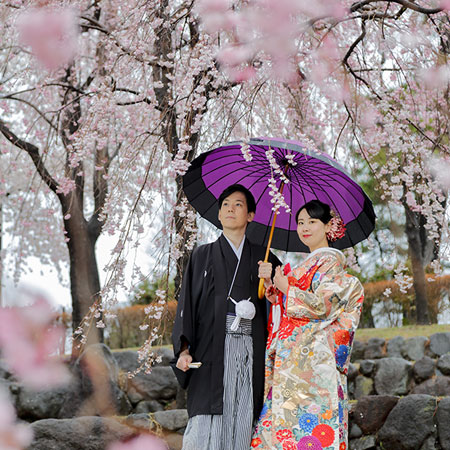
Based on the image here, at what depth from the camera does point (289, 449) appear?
284cm

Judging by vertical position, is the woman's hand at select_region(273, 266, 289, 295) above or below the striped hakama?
above

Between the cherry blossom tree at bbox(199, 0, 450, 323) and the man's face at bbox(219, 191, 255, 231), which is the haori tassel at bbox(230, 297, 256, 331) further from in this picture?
the cherry blossom tree at bbox(199, 0, 450, 323)

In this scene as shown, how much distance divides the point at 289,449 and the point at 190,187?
1.58m

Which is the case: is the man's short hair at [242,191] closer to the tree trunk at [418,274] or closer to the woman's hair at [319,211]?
the woman's hair at [319,211]

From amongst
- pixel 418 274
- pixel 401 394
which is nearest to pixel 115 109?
pixel 401 394

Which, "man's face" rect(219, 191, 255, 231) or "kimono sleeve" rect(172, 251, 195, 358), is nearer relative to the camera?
"kimono sleeve" rect(172, 251, 195, 358)

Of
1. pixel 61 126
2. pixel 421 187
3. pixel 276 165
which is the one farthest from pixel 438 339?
pixel 276 165

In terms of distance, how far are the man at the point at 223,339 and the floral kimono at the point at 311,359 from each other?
0.32ft

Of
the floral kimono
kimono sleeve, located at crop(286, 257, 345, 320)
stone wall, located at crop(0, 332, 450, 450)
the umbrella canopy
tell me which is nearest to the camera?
the floral kimono

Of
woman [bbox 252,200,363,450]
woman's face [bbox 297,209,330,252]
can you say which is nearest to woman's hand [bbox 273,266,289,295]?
woman [bbox 252,200,363,450]

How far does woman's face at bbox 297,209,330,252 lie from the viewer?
10.6ft

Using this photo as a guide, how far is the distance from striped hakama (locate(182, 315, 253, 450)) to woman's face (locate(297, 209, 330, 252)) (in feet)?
2.03

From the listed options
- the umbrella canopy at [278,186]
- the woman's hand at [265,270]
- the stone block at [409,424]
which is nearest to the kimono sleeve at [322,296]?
the woman's hand at [265,270]

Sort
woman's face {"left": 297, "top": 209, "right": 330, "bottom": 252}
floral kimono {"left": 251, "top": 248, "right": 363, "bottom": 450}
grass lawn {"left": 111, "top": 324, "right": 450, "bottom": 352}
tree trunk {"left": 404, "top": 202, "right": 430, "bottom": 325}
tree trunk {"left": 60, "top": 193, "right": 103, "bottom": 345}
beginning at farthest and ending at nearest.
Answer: tree trunk {"left": 404, "top": 202, "right": 430, "bottom": 325}
grass lawn {"left": 111, "top": 324, "right": 450, "bottom": 352}
tree trunk {"left": 60, "top": 193, "right": 103, "bottom": 345}
woman's face {"left": 297, "top": 209, "right": 330, "bottom": 252}
floral kimono {"left": 251, "top": 248, "right": 363, "bottom": 450}
